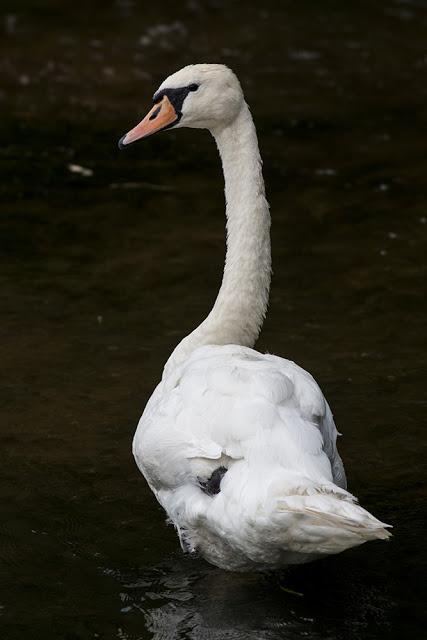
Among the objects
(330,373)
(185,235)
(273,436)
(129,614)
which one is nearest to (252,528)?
(273,436)

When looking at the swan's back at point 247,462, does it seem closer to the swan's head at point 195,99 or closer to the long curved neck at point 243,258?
the long curved neck at point 243,258

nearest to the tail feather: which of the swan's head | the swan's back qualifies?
the swan's back

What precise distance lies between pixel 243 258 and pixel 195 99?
767 mm

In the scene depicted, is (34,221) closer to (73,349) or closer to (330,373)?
(73,349)

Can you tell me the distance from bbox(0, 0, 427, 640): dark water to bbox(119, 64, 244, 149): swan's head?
1687mm

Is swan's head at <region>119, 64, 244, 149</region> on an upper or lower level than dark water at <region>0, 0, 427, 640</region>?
upper

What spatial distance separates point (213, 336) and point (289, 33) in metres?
9.80

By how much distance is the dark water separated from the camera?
197 inches

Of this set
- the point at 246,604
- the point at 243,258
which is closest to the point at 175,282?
the point at 243,258

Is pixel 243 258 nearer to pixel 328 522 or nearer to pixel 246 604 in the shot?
pixel 246 604

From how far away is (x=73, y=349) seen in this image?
7379 mm

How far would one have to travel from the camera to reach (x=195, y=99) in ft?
18.6

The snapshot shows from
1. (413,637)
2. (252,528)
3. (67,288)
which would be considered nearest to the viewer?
(252,528)

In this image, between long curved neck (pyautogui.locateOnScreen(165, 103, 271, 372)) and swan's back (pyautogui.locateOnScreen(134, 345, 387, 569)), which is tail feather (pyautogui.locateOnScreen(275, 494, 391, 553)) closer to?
swan's back (pyautogui.locateOnScreen(134, 345, 387, 569))
